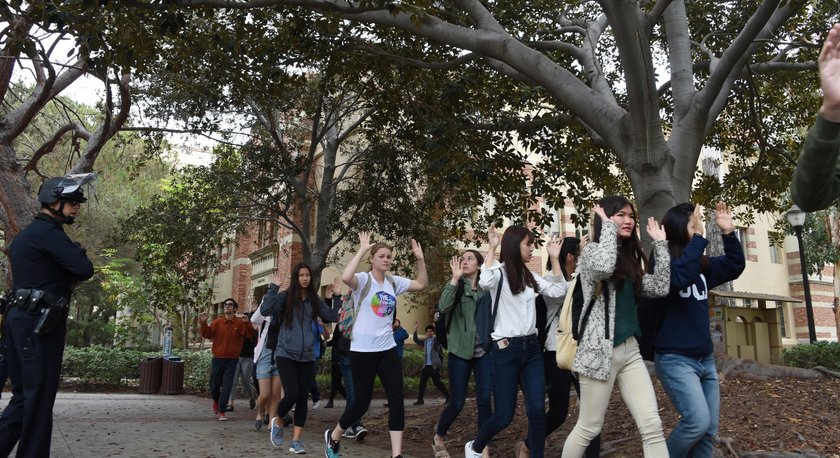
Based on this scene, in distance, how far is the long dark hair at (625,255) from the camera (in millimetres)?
4449

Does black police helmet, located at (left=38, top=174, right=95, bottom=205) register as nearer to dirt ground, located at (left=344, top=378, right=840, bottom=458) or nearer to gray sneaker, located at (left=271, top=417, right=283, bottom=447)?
gray sneaker, located at (left=271, top=417, right=283, bottom=447)

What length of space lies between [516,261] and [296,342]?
2886mm

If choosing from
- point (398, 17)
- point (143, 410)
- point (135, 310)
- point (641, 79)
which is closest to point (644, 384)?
point (641, 79)

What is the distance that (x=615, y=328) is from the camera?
14.6 feet

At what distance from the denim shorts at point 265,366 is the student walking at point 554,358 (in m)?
3.95

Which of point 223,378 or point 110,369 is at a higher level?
point 223,378

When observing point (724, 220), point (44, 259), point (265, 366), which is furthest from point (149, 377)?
point (724, 220)

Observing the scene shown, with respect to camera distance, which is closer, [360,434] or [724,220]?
[724,220]

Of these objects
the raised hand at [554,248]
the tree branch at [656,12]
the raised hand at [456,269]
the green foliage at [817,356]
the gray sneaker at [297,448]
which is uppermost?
the tree branch at [656,12]

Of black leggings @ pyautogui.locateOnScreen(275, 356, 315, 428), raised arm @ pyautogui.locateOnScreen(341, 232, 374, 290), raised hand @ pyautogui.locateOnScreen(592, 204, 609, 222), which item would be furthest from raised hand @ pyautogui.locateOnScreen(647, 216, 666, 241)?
black leggings @ pyautogui.locateOnScreen(275, 356, 315, 428)

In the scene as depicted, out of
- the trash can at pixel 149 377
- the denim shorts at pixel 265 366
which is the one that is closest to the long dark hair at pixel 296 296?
the denim shorts at pixel 265 366

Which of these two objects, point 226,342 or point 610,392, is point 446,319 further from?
point 226,342

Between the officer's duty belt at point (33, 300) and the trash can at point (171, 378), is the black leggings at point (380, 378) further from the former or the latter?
the trash can at point (171, 378)

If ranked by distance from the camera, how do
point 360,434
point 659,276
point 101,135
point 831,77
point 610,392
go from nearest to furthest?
point 831,77 < point 659,276 < point 610,392 < point 360,434 < point 101,135
